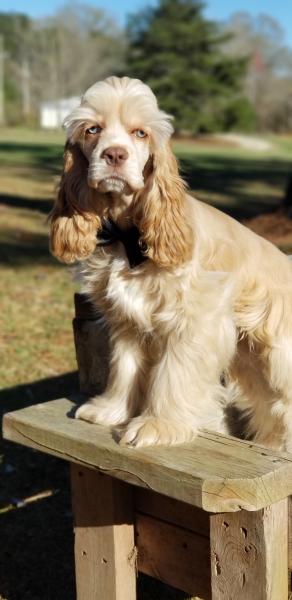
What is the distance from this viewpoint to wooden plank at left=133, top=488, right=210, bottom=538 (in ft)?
10.0

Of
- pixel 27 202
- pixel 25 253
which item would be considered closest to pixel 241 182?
pixel 27 202

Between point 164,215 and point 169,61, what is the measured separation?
5383 centimetres

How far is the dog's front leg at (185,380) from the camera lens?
3176 mm

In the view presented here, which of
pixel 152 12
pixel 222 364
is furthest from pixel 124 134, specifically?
pixel 152 12

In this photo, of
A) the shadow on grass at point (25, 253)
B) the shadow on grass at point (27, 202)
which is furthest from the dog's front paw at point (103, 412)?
the shadow on grass at point (27, 202)

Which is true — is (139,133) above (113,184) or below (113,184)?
above

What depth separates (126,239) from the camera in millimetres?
3256

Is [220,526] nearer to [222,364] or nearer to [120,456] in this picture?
[120,456]

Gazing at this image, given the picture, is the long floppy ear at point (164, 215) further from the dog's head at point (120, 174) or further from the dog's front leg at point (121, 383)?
the dog's front leg at point (121, 383)

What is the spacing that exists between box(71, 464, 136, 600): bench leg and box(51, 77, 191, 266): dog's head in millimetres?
931

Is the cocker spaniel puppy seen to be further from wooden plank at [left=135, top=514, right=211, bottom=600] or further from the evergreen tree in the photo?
the evergreen tree

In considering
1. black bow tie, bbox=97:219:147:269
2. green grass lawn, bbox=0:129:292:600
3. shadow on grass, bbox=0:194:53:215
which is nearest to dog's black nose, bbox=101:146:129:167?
black bow tie, bbox=97:219:147:269

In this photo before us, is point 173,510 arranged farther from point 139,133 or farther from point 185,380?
point 139,133

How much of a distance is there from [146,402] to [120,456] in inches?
20.4
